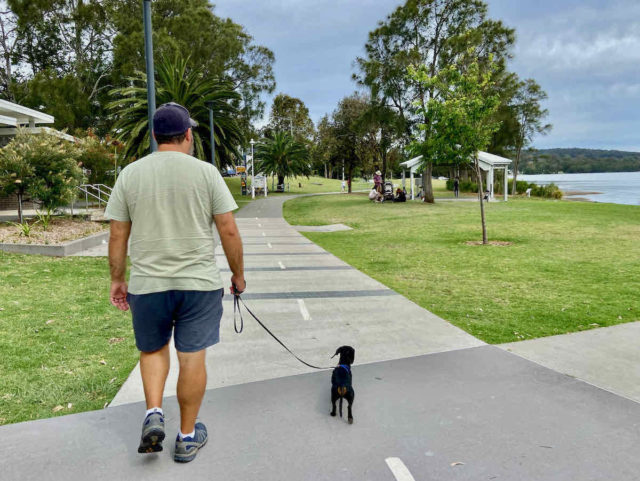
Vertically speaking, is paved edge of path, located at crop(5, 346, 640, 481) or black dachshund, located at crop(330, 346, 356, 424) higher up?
black dachshund, located at crop(330, 346, 356, 424)

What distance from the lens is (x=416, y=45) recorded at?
3259 cm

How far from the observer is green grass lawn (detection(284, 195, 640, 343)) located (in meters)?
5.96

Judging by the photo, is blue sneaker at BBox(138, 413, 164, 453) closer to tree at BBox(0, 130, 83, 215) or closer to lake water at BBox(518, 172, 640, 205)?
tree at BBox(0, 130, 83, 215)

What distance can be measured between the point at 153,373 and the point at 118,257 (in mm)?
704

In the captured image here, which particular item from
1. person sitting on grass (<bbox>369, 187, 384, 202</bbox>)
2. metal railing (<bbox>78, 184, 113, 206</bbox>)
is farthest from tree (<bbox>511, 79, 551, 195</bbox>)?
metal railing (<bbox>78, 184, 113, 206</bbox>)

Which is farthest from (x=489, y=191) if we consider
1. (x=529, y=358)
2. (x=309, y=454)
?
(x=309, y=454)

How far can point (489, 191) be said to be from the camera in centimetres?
3550

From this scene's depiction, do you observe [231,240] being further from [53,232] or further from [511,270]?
[53,232]

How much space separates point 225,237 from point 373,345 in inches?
101

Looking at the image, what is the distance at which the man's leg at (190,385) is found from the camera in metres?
2.80

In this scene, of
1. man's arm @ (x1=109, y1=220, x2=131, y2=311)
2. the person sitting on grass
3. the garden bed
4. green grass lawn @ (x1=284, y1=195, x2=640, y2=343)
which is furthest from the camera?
the person sitting on grass

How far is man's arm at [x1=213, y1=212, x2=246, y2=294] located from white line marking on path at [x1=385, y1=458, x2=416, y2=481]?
135 centimetres

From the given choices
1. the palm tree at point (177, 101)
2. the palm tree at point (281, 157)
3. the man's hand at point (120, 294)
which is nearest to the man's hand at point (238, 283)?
the man's hand at point (120, 294)

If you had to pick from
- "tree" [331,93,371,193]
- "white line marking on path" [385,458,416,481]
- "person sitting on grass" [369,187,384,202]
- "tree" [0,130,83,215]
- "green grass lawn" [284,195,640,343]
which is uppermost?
"tree" [331,93,371,193]
